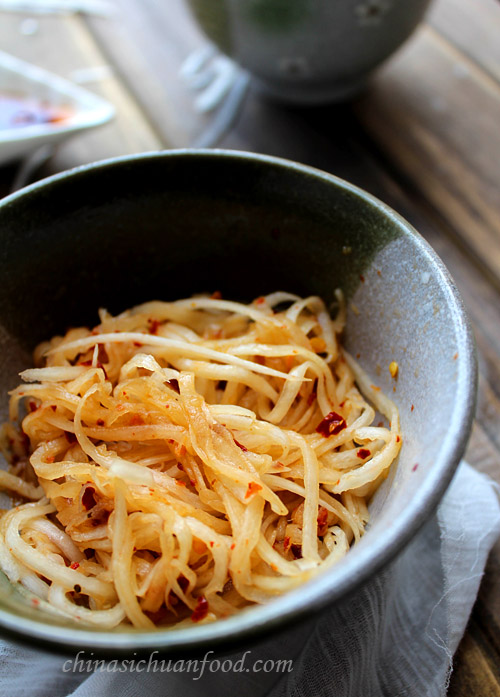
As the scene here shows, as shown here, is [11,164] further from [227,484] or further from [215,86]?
[227,484]

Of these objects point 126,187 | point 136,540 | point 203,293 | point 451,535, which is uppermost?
Answer: point 126,187

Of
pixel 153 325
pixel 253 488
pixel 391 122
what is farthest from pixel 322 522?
pixel 391 122

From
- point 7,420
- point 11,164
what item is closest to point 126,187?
point 7,420

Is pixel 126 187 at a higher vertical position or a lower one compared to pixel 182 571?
higher

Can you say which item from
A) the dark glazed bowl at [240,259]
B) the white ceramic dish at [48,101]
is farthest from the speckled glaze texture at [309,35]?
the dark glazed bowl at [240,259]

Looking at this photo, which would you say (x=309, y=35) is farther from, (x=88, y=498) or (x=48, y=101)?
(x=88, y=498)

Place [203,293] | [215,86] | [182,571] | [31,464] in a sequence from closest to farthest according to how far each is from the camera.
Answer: [182,571]
[31,464]
[203,293]
[215,86]
